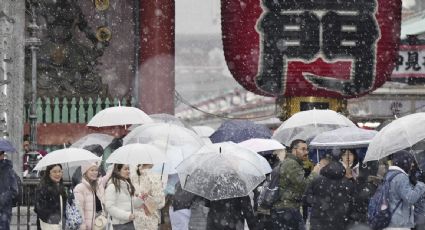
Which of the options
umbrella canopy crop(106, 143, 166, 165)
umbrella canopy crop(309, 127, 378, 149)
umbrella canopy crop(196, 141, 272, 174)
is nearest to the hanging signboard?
umbrella canopy crop(309, 127, 378, 149)

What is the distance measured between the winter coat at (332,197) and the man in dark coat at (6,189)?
3.82 m

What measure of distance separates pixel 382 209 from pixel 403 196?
0.78 ft

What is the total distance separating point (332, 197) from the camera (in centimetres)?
1181

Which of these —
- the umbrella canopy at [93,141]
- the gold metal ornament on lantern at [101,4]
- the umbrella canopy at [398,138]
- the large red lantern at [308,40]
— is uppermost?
the gold metal ornament on lantern at [101,4]

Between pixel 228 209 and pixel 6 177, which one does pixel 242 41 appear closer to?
pixel 6 177

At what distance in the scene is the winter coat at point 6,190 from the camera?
552 inches

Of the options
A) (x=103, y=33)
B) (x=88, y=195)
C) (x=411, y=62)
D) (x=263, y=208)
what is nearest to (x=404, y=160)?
(x=263, y=208)

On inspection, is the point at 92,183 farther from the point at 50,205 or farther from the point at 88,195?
the point at 50,205

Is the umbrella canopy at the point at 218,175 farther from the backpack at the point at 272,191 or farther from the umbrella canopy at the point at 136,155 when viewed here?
the umbrella canopy at the point at 136,155

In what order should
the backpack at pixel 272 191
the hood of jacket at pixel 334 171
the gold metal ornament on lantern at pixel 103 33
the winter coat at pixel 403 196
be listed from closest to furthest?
1. the winter coat at pixel 403 196
2. the hood of jacket at pixel 334 171
3. the backpack at pixel 272 191
4. the gold metal ornament on lantern at pixel 103 33

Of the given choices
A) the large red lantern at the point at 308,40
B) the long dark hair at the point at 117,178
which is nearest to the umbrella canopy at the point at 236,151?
the long dark hair at the point at 117,178

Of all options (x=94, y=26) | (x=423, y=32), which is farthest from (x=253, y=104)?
(x=94, y=26)

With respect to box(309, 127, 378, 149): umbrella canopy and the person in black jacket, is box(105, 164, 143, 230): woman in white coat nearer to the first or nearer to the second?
the person in black jacket

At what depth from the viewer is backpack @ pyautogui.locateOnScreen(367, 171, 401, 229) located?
36.6ft
